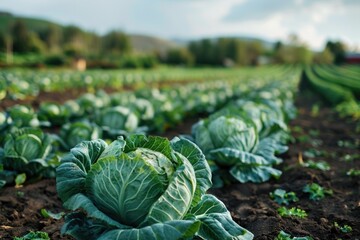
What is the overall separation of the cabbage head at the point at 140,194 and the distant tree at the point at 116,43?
3097 inches

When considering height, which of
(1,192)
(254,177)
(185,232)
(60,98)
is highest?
(185,232)

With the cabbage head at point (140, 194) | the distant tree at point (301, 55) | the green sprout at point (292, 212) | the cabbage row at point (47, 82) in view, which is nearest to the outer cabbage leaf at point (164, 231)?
the cabbage head at point (140, 194)

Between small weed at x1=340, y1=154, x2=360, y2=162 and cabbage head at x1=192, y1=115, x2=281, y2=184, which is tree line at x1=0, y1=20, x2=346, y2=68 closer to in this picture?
small weed at x1=340, y1=154, x2=360, y2=162

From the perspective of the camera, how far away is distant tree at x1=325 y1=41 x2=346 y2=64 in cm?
11069

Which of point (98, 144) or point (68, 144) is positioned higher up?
point (98, 144)

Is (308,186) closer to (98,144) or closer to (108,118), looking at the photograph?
(98,144)

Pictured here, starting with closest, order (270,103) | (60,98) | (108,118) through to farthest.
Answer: (108,118)
(270,103)
(60,98)

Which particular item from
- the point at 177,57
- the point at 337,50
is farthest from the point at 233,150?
the point at 337,50

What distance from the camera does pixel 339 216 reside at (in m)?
4.07

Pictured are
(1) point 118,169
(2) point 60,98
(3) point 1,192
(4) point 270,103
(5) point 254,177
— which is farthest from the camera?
(2) point 60,98

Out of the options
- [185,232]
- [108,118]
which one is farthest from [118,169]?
[108,118]

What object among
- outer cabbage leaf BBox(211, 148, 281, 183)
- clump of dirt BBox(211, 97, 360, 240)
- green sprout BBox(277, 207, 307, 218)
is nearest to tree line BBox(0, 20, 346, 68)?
clump of dirt BBox(211, 97, 360, 240)

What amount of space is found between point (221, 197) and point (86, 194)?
2.09 m

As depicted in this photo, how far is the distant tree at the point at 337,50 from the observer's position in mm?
110688
